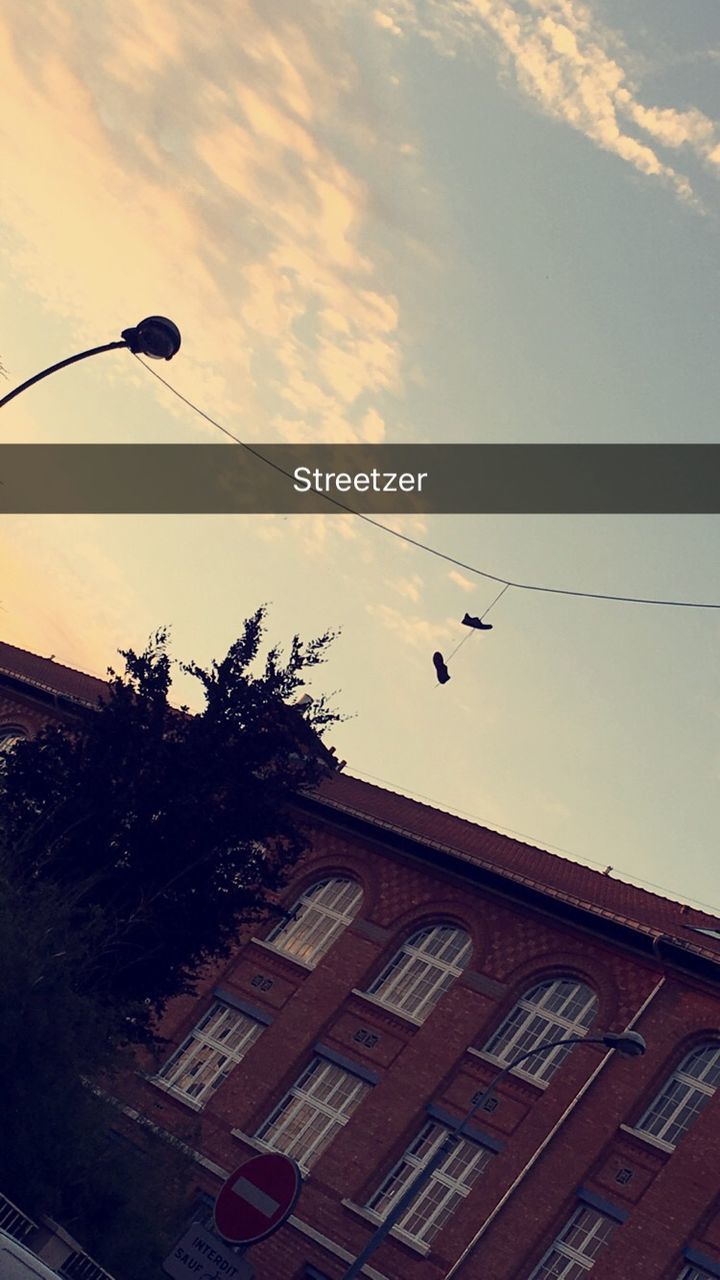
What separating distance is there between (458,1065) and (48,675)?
22.8 metres

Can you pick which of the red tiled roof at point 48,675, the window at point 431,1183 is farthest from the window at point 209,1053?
the red tiled roof at point 48,675

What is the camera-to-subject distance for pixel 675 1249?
69.4 ft

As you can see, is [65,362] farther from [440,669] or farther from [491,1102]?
[491,1102]

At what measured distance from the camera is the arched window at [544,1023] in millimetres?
24516

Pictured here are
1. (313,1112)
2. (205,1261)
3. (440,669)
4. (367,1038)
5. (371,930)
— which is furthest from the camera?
(371,930)

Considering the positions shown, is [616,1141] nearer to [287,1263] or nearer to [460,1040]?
[460,1040]

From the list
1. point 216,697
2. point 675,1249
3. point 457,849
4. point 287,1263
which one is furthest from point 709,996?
point 216,697

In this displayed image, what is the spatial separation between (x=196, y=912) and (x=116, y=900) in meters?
1.56

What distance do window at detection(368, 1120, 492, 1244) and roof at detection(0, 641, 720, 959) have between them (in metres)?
6.03

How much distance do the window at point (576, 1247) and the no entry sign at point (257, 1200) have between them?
15.7 meters

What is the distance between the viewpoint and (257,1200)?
883 centimetres

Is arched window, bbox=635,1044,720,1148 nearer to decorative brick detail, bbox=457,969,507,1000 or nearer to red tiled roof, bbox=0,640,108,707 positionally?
decorative brick detail, bbox=457,969,507,1000

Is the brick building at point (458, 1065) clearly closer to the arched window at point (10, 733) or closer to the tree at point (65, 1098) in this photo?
the tree at point (65, 1098)

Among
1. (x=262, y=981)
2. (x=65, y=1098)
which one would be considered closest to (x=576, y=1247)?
(x=262, y=981)
